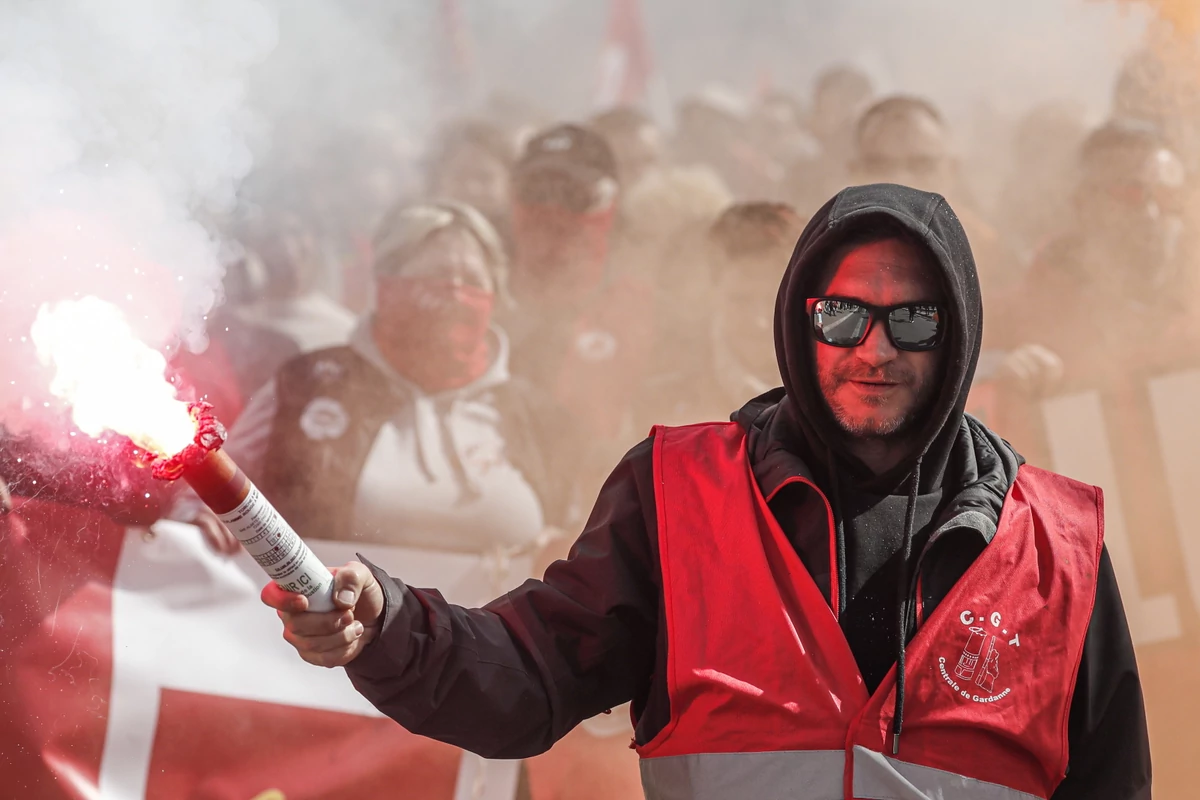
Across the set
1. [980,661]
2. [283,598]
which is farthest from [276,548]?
[980,661]

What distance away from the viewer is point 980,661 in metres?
1.62

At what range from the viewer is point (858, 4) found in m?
4.42

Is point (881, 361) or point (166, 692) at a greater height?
point (881, 361)

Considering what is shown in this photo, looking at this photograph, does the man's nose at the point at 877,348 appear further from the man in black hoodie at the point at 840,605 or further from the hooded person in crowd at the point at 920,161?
the hooded person in crowd at the point at 920,161

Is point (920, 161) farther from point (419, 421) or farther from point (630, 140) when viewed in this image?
point (419, 421)

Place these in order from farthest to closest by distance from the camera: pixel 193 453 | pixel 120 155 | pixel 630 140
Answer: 1. pixel 630 140
2. pixel 120 155
3. pixel 193 453

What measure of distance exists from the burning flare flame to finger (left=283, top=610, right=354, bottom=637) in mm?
266

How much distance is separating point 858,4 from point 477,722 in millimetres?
3751

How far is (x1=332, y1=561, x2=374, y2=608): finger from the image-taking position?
1410mm

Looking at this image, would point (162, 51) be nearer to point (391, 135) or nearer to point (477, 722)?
point (391, 135)

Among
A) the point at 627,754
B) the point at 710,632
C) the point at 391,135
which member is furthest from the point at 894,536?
the point at 391,135

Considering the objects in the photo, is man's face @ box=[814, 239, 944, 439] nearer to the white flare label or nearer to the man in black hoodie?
the man in black hoodie

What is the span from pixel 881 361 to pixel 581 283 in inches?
87.6

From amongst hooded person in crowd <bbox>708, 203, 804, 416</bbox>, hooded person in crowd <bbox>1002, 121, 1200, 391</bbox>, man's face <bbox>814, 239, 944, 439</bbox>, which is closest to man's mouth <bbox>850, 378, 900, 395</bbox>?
man's face <bbox>814, 239, 944, 439</bbox>
